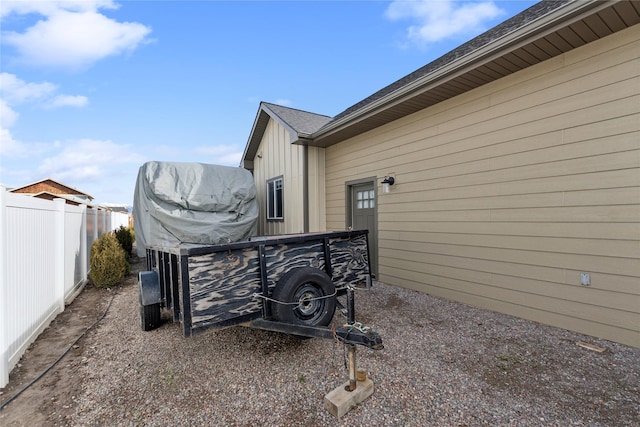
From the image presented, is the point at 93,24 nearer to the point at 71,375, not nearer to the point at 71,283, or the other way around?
the point at 71,283

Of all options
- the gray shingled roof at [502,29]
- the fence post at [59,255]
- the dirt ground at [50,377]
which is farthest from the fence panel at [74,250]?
the gray shingled roof at [502,29]

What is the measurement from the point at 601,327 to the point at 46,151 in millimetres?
29183

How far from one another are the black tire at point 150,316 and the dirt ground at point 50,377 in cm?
65

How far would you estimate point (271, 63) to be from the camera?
10.5m

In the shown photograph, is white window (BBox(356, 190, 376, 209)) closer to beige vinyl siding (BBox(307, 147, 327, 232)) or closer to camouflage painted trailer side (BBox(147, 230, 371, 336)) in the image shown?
beige vinyl siding (BBox(307, 147, 327, 232))

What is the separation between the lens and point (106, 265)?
6.02 m

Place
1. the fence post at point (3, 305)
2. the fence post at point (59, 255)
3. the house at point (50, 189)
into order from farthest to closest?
the house at point (50, 189)
the fence post at point (59, 255)
the fence post at point (3, 305)

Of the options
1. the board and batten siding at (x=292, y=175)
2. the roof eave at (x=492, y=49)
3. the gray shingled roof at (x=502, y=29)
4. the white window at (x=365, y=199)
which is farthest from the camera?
the board and batten siding at (x=292, y=175)

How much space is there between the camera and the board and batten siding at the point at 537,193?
129 inches

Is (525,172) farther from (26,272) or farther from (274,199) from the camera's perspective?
(274,199)

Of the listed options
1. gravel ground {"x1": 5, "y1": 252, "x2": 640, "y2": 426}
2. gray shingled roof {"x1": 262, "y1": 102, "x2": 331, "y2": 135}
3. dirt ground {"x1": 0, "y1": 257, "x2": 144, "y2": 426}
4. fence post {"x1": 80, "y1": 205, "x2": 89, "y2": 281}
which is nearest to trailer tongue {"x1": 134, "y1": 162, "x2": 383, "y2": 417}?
gravel ground {"x1": 5, "y1": 252, "x2": 640, "y2": 426}

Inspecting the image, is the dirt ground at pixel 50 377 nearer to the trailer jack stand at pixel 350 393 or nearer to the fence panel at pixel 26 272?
the fence panel at pixel 26 272

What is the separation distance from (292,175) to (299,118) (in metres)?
1.81

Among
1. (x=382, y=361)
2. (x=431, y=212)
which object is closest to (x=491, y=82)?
(x=431, y=212)
